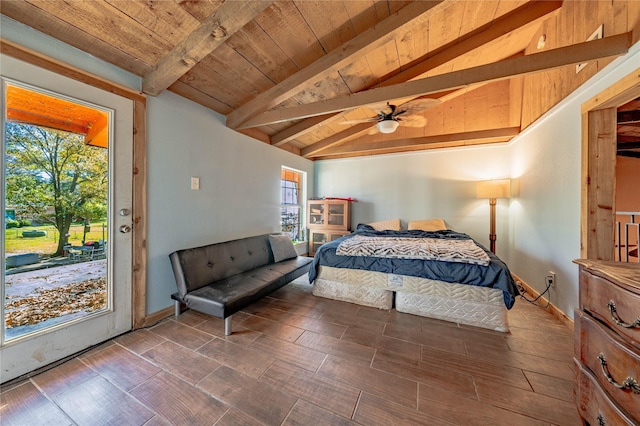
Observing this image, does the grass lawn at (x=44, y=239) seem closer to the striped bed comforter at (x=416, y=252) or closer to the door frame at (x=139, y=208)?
the door frame at (x=139, y=208)

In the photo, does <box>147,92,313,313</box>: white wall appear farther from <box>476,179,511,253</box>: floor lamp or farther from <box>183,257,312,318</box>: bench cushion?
<box>476,179,511,253</box>: floor lamp

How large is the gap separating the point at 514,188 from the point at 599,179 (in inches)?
73.8

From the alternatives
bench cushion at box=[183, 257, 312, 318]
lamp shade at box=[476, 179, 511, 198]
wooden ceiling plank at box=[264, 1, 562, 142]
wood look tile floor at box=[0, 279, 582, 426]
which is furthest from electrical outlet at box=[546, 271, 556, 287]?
bench cushion at box=[183, 257, 312, 318]

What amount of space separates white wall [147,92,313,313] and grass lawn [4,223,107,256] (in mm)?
365

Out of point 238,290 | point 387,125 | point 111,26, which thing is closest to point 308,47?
point 387,125

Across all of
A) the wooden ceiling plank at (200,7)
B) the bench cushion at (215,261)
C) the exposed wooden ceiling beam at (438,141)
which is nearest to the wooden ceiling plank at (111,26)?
the wooden ceiling plank at (200,7)

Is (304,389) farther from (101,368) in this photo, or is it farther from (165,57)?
(165,57)

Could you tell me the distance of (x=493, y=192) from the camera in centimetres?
355

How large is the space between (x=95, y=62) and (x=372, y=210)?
4.37 m

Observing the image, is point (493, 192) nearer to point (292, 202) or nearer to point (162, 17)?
point (292, 202)

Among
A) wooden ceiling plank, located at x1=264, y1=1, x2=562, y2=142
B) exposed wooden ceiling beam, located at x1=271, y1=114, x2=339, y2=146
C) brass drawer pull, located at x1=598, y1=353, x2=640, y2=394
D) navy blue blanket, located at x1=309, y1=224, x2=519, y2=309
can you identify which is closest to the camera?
brass drawer pull, located at x1=598, y1=353, x2=640, y2=394

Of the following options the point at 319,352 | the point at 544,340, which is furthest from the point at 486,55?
the point at 319,352

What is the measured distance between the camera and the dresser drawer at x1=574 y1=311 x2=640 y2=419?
78 cm

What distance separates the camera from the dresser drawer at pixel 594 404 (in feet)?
2.74
